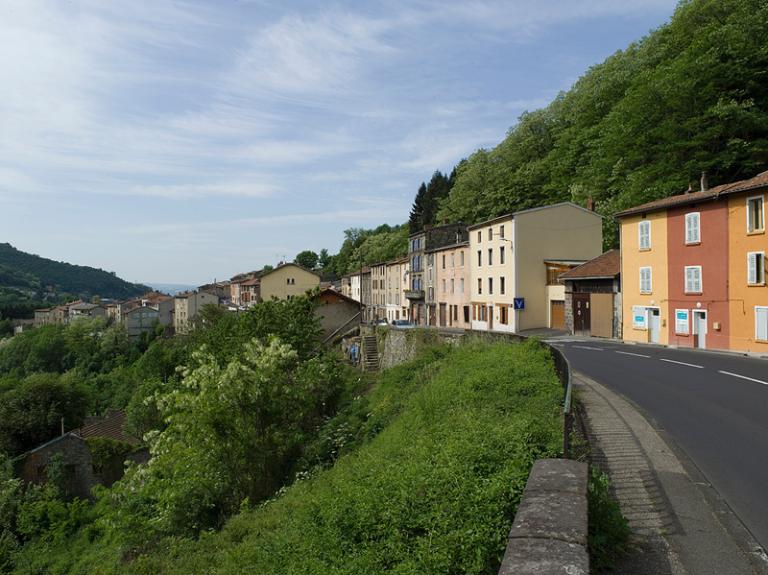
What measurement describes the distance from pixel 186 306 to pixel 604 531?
11633 centimetres

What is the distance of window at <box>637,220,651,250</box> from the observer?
102 ft

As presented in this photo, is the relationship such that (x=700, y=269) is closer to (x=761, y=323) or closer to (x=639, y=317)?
(x=761, y=323)

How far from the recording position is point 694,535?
19.0 feet

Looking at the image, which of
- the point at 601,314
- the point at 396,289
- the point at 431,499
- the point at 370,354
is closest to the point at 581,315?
the point at 601,314

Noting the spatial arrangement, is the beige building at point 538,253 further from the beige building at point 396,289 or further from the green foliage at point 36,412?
the green foliage at point 36,412

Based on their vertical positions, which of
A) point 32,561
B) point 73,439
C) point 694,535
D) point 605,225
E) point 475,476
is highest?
point 605,225

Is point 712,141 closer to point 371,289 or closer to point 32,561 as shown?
point 32,561

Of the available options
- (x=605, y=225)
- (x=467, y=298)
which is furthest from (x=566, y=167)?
(x=467, y=298)

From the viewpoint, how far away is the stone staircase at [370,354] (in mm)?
33750

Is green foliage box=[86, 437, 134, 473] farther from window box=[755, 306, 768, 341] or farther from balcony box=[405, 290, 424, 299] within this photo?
window box=[755, 306, 768, 341]

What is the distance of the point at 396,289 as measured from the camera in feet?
231

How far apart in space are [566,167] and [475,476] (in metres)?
50.2

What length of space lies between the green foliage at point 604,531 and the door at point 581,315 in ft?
107

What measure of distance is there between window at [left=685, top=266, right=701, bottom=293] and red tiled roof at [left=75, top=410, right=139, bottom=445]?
3550 cm
